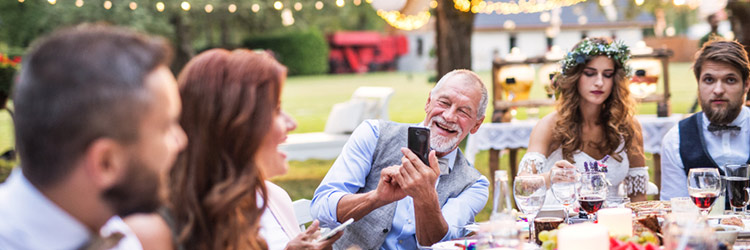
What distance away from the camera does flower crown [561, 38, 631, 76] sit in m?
4.30

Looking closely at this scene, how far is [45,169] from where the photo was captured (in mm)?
1221

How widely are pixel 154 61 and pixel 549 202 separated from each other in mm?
3034

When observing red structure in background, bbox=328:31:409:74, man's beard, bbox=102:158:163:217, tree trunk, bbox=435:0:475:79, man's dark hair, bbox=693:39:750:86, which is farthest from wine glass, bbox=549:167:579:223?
red structure in background, bbox=328:31:409:74

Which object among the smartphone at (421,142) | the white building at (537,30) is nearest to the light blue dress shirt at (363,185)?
the smartphone at (421,142)

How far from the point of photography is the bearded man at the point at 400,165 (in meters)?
3.14

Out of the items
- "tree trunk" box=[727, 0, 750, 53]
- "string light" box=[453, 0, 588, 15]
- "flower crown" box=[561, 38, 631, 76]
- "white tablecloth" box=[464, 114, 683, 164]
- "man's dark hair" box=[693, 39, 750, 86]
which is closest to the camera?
"man's dark hair" box=[693, 39, 750, 86]

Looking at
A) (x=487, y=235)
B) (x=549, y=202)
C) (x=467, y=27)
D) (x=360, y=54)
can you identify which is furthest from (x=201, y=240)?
(x=360, y=54)

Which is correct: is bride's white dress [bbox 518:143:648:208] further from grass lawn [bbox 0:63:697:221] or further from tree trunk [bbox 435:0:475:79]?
tree trunk [bbox 435:0:475:79]

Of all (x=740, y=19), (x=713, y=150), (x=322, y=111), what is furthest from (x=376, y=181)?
(x=322, y=111)

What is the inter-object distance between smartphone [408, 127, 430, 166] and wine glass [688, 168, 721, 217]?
0.97m

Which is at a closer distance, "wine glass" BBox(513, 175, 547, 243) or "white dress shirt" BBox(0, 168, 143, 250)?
"white dress shirt" BBox(0, 168, 143, 250)

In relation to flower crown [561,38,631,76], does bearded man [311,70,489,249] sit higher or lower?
lower

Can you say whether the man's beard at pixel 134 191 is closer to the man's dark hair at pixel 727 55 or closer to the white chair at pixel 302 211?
the white chair at pixel 302 211

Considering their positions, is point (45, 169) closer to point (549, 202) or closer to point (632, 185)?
point (549, 202)
